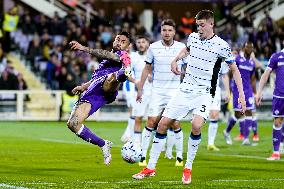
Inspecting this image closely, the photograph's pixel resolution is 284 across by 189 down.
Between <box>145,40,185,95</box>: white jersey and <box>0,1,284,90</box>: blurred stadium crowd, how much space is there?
57.9 ft

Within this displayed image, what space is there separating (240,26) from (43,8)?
9.12 m

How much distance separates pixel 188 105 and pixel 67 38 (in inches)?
922

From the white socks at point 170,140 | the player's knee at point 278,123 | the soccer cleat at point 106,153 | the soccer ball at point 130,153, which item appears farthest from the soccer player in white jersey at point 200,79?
the player's knee at point 278,123

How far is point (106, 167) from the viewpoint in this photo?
1584 centimetres

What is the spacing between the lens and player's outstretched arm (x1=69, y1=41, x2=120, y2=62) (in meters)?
13.4

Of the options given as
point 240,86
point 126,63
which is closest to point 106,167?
point 126,63

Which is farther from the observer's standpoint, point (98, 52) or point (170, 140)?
point (170, 140)

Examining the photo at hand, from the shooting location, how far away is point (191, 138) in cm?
1355

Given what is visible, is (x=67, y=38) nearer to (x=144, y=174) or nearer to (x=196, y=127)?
(x=144, y=174)

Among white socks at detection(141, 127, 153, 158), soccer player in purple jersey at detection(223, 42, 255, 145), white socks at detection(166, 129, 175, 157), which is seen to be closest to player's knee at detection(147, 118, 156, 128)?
white socks at detection(141, 127, 153, 158)

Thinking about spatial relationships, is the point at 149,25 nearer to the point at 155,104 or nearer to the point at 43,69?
the point at 43,69

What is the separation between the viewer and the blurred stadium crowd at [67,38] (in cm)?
3509

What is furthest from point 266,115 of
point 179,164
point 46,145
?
point 179,164

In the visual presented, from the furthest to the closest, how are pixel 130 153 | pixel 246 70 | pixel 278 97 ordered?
pixel 246 70, pixel 278 97, pixel 130 153
